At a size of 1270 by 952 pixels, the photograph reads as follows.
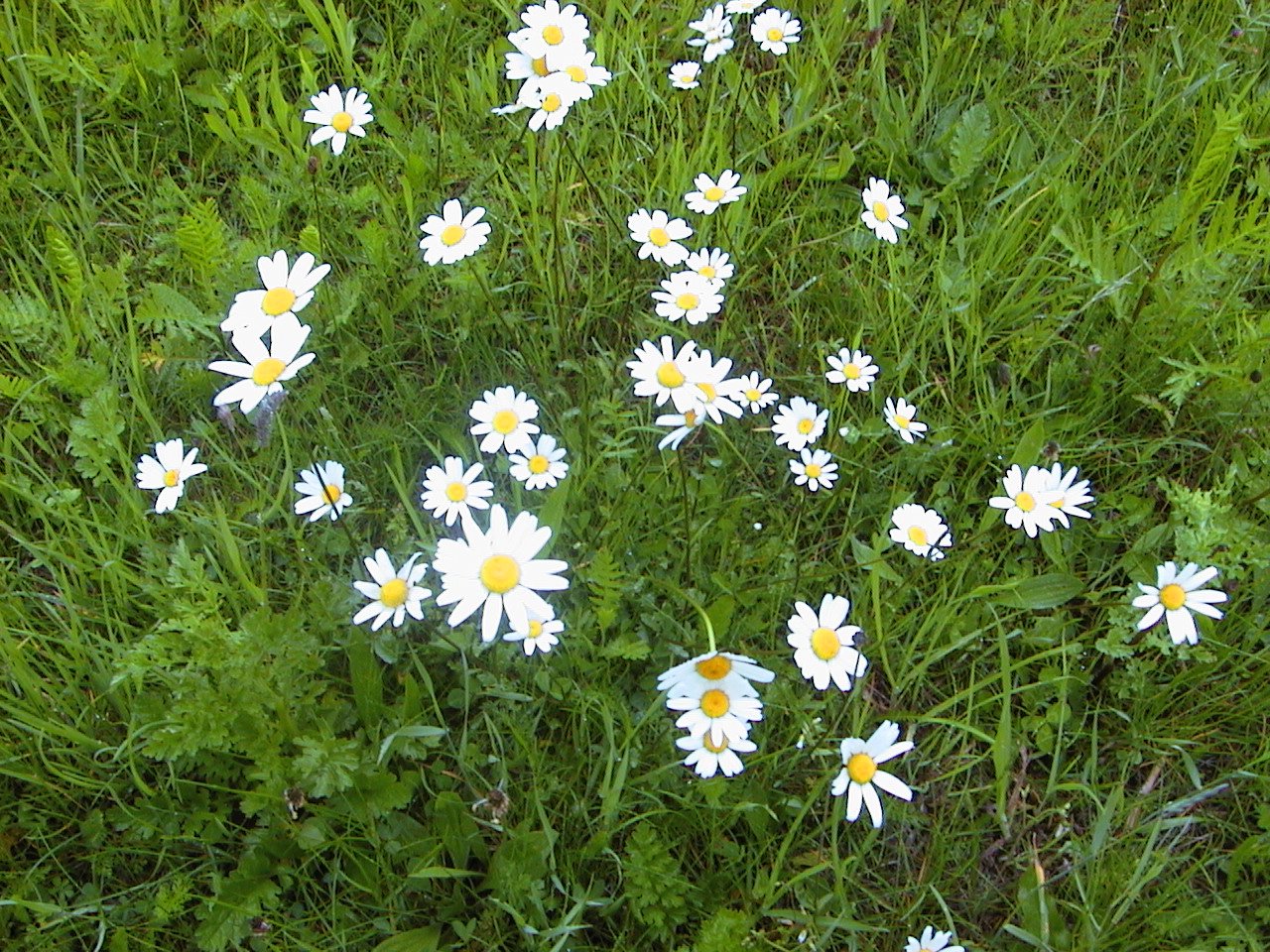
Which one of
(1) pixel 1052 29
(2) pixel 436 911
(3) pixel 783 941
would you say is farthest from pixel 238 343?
(1) pixel 1052 29

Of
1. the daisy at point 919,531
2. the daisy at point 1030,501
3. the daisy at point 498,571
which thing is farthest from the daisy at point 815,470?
the daisy at point 498,571

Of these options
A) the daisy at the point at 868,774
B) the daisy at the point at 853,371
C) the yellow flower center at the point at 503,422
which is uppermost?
the daisy at the point at 853,371

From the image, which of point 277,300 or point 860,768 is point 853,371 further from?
point 277,300

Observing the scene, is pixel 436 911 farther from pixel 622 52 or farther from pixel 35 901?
pixel 622 52

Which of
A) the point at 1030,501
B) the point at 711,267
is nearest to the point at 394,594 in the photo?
the point at 711,267

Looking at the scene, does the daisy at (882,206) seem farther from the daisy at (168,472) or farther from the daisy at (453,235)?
the daisy at (168,472)
